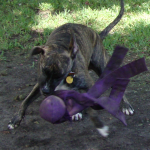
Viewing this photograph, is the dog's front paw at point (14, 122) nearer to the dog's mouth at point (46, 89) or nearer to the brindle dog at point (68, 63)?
the brindle dog at point (68, 63)

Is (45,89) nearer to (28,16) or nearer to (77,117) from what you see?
(77,117)

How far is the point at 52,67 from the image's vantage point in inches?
A: 125

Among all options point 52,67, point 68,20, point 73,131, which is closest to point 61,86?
point 52,67

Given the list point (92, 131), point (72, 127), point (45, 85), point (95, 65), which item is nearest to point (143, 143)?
point (92, 131)

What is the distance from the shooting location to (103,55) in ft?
15.7

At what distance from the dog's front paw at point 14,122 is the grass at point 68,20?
283cm

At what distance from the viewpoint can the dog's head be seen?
319 cm

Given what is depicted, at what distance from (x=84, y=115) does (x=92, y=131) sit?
0.53 meters

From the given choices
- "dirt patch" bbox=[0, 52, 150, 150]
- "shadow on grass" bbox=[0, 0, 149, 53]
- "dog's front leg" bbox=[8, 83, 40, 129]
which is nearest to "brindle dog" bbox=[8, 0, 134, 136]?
"dog's front leg" bbox=[8, 83, 40, 129]

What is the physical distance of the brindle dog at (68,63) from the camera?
322 cm

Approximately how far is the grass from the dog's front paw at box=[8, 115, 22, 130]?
9.28 feet

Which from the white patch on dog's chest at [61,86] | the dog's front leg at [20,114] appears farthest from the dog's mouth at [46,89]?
the dog's front leg at [20,114]

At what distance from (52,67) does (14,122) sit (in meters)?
1.16

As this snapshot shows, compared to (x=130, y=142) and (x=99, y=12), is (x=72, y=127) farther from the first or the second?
(x=99, y=12)
